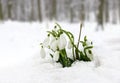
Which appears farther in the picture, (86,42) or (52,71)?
(86,42)

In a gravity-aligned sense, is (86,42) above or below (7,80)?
above

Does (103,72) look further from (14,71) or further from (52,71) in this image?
(14,71)

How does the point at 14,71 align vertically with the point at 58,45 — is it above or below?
below

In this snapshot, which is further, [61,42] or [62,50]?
[62,50]

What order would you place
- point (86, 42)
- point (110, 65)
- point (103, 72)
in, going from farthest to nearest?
1. point (86, 42)
2. point (110, 65)
3. point (103, 72)

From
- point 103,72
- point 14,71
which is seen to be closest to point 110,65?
point 103,72

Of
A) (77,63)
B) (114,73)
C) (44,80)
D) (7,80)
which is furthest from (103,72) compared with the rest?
(7,80)

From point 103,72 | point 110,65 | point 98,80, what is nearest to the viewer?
point 98,80

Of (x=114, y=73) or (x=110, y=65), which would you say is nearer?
(x=114, y=73)

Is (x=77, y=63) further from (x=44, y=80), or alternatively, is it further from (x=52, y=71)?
(x=44, y=80)
